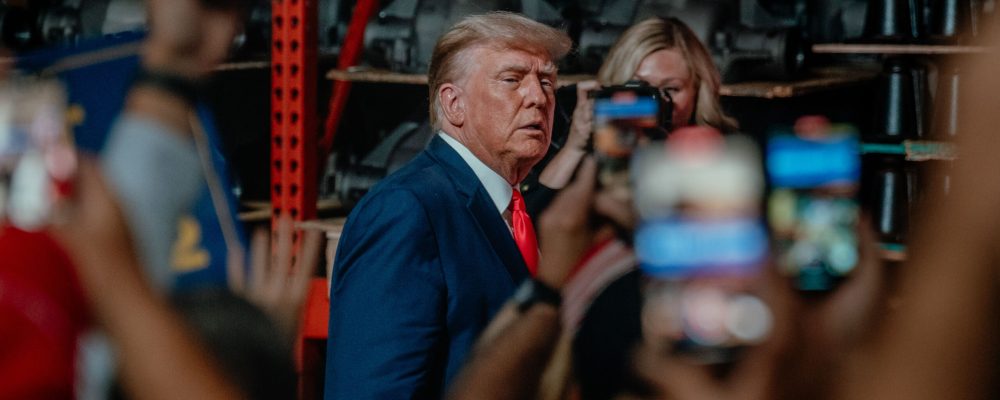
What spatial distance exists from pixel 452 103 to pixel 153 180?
120 centimetres

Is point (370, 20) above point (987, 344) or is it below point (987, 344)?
above

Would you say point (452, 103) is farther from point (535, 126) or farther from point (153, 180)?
point (153, 180)

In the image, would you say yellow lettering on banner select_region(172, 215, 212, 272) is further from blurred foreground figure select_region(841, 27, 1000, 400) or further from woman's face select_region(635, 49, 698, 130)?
woman's face select_region(635, 49, 698, 130)

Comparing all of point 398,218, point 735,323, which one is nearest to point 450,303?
A: point 398,218

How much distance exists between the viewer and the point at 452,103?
182cm

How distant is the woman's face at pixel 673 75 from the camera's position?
2.33 metres

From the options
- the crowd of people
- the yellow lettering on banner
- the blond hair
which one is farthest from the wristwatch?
the blond hair

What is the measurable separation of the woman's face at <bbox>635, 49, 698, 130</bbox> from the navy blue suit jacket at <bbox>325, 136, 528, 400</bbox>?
29.8 inches

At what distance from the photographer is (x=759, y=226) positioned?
2.33 feet

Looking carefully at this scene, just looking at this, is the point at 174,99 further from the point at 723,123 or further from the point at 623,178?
the point at 723,123

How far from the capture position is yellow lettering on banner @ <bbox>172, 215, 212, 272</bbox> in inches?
25.9

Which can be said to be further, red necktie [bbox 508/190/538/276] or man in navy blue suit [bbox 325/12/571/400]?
red necktie [bbox 508/190/538/276]

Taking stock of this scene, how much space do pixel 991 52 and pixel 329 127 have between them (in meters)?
3.02

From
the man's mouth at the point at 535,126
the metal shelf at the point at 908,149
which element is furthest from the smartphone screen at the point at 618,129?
the metal shelf at the point at 908,149
